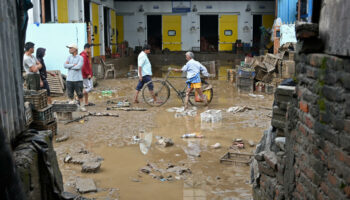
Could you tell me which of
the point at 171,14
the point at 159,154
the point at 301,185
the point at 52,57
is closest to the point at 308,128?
the point at 301,185

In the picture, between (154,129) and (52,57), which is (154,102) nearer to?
(154,129)

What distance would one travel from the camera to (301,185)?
351 cm

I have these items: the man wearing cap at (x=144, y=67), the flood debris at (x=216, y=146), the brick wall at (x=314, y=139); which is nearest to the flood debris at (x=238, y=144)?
the flood debris at (x=216, y=146)

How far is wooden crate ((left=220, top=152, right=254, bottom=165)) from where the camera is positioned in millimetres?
6270

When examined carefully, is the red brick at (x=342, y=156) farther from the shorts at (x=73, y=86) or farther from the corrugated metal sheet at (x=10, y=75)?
the shorts at (x=73, y=86)

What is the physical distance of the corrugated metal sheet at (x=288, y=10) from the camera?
18672 millimetres

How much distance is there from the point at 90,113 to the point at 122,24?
1878cm

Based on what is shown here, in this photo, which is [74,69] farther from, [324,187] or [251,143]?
[324,187]

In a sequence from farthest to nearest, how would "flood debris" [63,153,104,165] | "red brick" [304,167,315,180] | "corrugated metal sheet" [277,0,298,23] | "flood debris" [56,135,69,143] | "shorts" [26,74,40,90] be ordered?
"corrugated metal sheet" [277,0,298,23]
"shorts" [26,74,40,90]
"flood debris" [56,135,69,143]
"flood debris" [63,153,104,165]
"red brick" [304,167,315,180]

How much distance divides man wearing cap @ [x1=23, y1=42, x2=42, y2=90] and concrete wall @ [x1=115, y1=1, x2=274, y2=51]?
1886 centimetres

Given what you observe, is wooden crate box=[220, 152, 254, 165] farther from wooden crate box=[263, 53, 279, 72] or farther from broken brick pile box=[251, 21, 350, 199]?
wooden crate box=[263, 53, 279, 72]

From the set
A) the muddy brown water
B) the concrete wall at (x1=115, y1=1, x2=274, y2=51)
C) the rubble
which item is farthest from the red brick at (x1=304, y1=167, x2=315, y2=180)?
the concrete wall at (x1=115, y1=1, x2=274, y2=51)

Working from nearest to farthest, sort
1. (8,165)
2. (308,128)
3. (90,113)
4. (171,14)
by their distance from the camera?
(8,165) → (308,128) → (90,113) → (171,14)

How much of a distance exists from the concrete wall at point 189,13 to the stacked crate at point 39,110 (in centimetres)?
A: 2073
